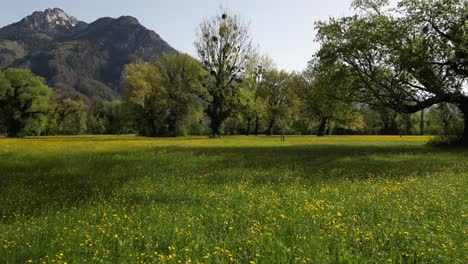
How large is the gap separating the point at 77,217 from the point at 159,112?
60.0 m

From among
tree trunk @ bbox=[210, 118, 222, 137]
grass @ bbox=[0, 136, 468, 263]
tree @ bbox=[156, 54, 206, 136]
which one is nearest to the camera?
grass @ bbox=[0, 136, 468, 263]

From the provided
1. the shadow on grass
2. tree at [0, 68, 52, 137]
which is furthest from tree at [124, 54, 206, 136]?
the shadow on grass

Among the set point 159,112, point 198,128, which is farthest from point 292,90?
point 159,112

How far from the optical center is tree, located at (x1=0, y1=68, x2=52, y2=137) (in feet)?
237

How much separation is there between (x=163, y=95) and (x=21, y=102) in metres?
33.4

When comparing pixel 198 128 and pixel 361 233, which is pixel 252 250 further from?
pixel 198 128

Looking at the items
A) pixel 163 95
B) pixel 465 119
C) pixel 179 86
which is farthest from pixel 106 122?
pixel 465 119

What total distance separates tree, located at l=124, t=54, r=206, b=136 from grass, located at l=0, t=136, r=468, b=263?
156ft

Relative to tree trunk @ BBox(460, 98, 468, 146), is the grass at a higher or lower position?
lower

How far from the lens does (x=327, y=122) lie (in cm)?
8238

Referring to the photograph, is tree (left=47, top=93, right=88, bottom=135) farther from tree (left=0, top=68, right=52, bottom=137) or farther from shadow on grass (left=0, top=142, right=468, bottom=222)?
shadow on grass (left=0, top=142, right=468, bottom=222)

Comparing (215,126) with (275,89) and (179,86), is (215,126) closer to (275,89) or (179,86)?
(179,86)

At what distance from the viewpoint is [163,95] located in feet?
214

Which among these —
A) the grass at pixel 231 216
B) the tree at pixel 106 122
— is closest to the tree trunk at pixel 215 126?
the grass at pixel 231 216
